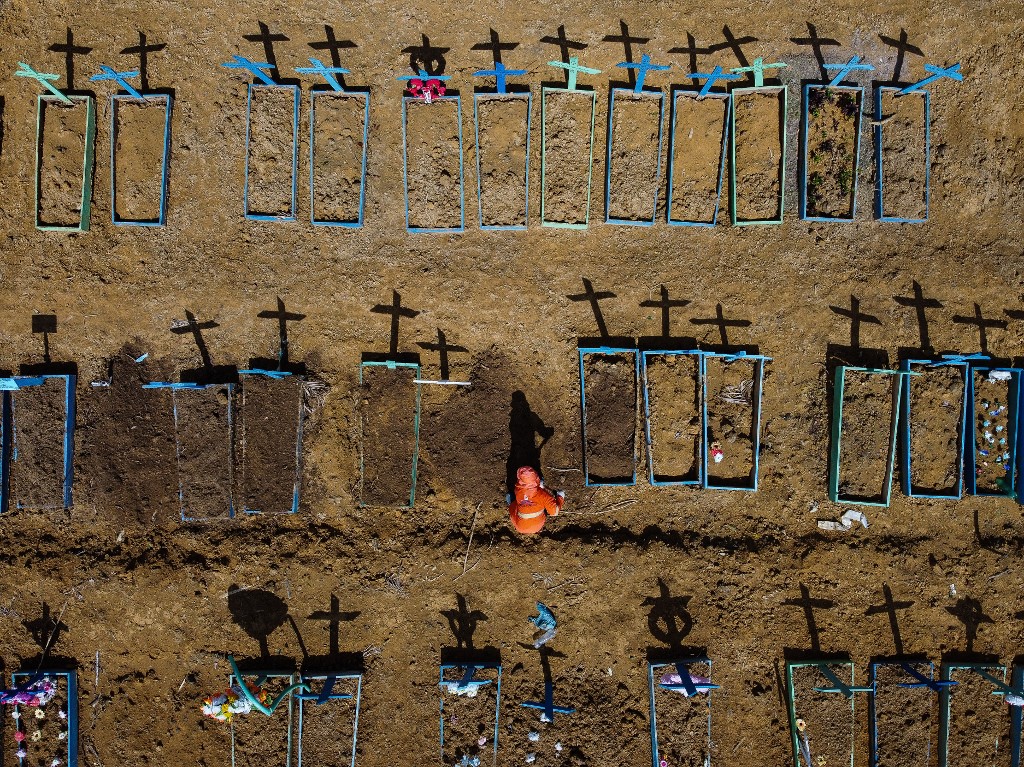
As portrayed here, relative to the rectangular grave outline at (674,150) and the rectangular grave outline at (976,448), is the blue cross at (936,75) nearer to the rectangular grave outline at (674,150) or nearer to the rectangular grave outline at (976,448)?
the rectangular grave outline at (674,150)

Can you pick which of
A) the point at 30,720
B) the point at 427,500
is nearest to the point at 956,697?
the point at 427,500

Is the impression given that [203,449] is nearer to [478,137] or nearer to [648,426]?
[478,137]

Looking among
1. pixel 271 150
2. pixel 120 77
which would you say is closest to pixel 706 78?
pixel 271 150

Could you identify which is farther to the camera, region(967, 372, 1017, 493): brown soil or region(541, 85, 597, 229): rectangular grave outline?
region(967, 372, 1017, 493): brown soil

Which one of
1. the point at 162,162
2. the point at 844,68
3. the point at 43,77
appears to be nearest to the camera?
the point at 43,77

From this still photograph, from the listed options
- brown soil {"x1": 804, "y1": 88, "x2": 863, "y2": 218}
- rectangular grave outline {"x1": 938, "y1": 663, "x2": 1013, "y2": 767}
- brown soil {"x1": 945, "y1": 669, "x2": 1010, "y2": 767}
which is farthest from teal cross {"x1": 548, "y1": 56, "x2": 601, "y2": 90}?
brown soil {"x1": 945, "y1": 669, "x2": 1010, "y2": 767}

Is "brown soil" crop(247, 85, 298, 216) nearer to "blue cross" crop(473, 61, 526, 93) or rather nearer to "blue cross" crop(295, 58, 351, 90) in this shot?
"blue cross" crop(295, 58, 351, 90)

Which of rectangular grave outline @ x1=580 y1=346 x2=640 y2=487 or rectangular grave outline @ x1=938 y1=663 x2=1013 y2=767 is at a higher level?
rectangular grave outline @ x1=580 y1=346 x2=640 y2=487
